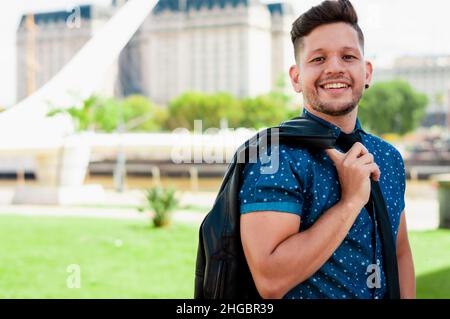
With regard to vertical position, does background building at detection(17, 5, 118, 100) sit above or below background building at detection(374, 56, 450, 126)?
above

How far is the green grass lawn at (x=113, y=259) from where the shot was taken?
536cm

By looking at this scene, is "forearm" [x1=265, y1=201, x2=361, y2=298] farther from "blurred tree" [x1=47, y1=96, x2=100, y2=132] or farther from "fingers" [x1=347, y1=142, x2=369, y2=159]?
"blurred tree" [x1=47, y1=96, x2=100, y2=132]

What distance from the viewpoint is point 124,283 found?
5.64 meters

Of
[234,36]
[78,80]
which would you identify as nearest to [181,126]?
[234,36]

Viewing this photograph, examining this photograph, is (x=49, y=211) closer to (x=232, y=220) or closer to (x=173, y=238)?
(x=173, y=238)

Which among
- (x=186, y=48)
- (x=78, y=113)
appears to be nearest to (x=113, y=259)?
(x=78, y=113)

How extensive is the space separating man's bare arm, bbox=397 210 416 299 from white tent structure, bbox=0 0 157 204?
1232 cm

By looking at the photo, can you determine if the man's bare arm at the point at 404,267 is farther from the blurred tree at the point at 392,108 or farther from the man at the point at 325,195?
the blurred tree at the point at 392,108

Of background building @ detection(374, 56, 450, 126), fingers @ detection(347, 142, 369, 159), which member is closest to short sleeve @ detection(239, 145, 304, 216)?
fingers @ detection(347, 142, 369, 159)

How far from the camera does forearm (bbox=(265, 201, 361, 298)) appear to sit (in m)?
1.26

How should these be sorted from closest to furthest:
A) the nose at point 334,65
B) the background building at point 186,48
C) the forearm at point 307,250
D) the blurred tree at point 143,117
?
the forearm at point 307,250
the nose at point 334,65
the blurred tree at point 143,117
the background building at point 186,48

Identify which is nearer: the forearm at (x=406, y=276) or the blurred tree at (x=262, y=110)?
the forearm at (x=406, y=276)

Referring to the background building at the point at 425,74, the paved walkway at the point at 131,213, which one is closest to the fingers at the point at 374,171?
the paved walkway at the point at 131,213

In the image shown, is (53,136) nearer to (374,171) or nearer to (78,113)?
(78,113)
